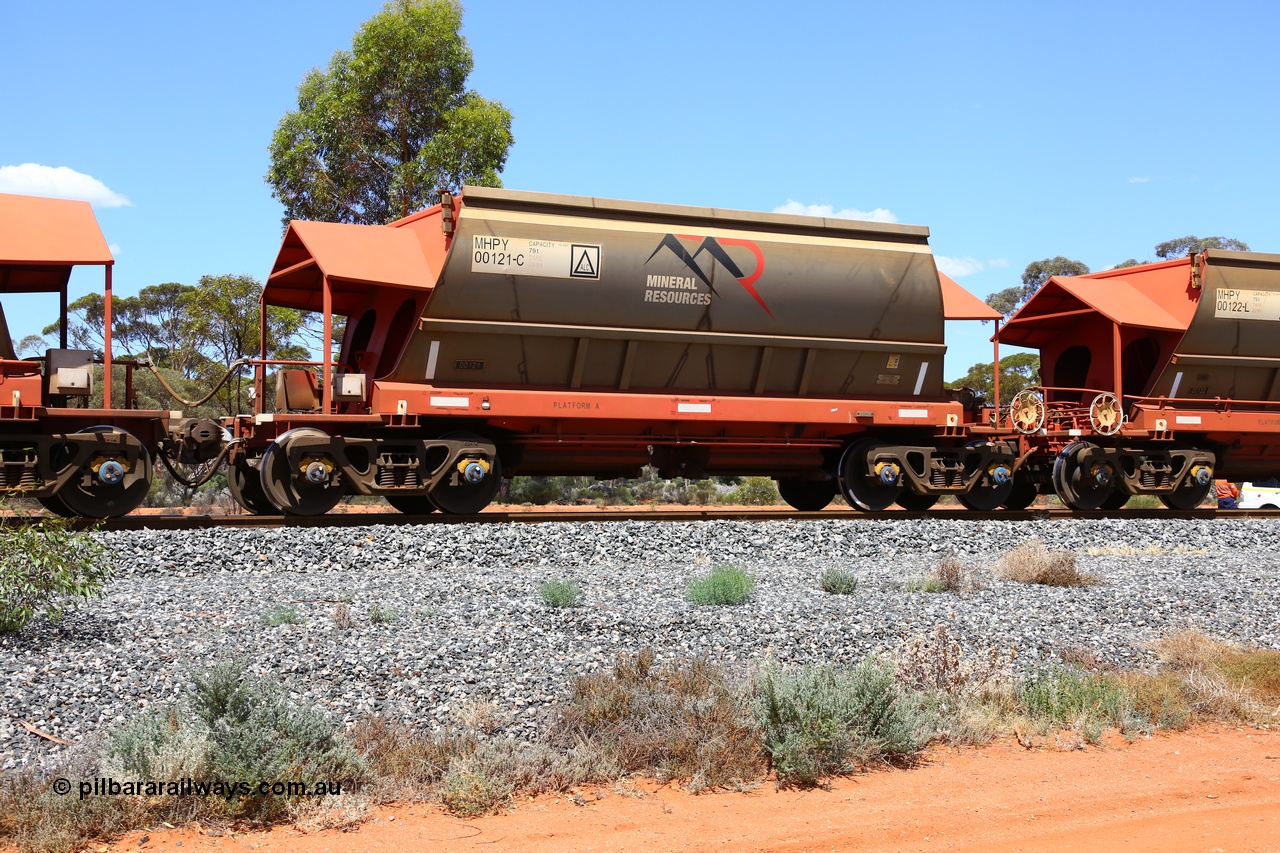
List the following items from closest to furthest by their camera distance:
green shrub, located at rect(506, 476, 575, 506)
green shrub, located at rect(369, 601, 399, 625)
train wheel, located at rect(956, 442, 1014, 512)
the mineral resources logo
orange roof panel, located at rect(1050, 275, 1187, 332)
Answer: green shrub, located at rect(369, 601, 399, 625), the mineral resources logo, train wheel, located at rect(956, 442, 1014, 512), orange roof panel, located at rect(1050, 275, 1187, 332), green shrub, located at rect(506, 476, 575, 506)

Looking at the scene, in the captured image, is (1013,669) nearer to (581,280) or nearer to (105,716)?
(105,716)

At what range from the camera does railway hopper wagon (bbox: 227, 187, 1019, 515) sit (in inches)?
489

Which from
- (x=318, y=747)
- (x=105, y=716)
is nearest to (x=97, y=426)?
(x=105, y=716)

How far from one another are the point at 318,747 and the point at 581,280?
8.71 metres

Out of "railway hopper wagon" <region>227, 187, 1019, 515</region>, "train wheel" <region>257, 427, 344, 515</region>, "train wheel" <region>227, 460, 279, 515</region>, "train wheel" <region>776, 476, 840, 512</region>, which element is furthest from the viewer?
"train wheel" <region>776, 476, 840, 512</region>

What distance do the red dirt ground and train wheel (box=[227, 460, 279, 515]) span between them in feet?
29.5

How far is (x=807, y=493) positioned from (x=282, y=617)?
1084 cm

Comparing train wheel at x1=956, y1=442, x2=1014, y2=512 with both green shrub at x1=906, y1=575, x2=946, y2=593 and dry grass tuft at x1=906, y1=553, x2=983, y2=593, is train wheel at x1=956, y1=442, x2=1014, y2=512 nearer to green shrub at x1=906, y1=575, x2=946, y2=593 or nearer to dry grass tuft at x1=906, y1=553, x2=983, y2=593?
dry grass tuft at x1=906, y1=553, x2=983, y2=593

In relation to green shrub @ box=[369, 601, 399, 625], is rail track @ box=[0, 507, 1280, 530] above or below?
above

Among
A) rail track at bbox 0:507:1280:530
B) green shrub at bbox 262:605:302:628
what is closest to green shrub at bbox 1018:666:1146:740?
green shrub at bbox 262:605:302:628

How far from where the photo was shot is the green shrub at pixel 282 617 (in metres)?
7.17

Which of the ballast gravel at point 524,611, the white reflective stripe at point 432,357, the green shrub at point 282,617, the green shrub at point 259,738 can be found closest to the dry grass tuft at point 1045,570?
the ballast gravel at point 524,611

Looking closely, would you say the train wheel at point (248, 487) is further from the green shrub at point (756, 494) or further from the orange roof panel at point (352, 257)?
the green shrub at point (756, 494)

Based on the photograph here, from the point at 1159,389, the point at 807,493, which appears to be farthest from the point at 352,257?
the point at 1159,389
